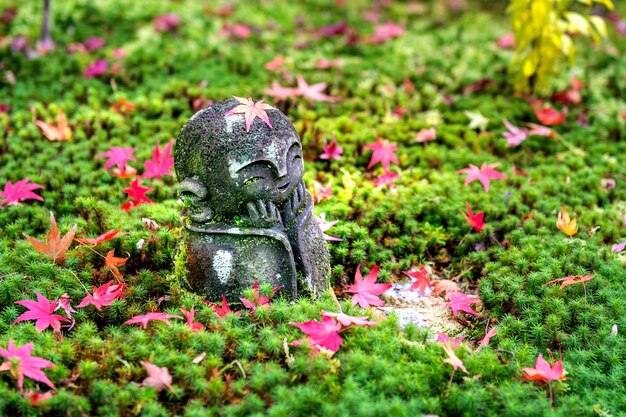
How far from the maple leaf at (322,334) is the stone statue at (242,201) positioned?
393mm

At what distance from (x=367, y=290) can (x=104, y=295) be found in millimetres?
1856

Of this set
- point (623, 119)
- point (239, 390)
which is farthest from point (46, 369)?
point (623, 119)

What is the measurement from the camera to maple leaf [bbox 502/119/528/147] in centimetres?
666

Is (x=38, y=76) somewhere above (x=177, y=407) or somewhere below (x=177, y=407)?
above

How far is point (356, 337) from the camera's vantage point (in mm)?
3979

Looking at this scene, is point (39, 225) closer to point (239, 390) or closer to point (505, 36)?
point (239, 390)

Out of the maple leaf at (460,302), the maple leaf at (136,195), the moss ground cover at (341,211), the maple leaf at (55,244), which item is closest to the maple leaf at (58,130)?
the moss ground cover at (341,211)

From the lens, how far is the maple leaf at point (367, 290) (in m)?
A: 4.39

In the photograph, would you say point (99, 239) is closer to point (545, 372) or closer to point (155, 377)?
point (155, 377)

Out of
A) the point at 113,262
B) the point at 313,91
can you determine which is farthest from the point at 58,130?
the point at 313,91

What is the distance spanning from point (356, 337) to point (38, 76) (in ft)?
19.1

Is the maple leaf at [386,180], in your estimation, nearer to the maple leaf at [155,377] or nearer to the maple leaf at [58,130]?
the maple leaf at [155,377]

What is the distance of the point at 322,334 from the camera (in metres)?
3.88

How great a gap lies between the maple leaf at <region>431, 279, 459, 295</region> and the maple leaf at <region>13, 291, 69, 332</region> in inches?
110
